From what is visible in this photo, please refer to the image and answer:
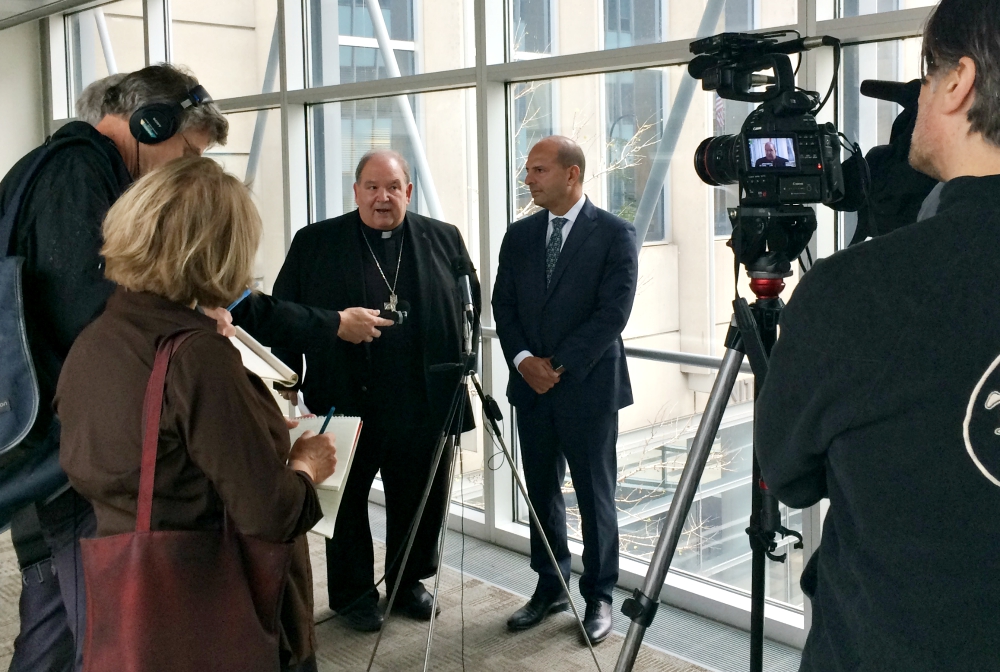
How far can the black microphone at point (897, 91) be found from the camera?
178 centimetres

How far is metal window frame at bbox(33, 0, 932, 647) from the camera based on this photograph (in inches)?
115

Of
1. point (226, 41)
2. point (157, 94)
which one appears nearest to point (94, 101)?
point (157, 94)

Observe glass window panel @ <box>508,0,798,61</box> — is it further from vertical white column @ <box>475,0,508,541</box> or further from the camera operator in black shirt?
the camera operator in black shirt

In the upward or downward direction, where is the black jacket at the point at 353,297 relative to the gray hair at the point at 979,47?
downward

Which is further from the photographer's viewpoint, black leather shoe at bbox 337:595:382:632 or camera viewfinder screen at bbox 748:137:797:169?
black leather shoe at bbox 337:595:382:632

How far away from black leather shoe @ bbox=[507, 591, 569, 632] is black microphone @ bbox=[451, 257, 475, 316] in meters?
1.21

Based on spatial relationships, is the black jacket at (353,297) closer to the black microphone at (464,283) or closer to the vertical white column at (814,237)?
the black microphone at (464,283)

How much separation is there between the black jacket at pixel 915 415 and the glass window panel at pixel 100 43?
613 cm

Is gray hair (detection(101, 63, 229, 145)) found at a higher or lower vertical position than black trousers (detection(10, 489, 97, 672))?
higher

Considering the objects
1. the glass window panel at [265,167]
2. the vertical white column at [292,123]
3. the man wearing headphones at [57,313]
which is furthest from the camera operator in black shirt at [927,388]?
the glass window panel at [265,167]

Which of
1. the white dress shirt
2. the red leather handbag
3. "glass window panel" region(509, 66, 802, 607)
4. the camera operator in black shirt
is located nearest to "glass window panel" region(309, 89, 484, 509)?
"glass window panel" region(509, 66, 802, 607)

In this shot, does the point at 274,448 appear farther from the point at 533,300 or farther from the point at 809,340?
the point at 533,300

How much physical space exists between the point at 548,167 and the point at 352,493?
1.35 metres

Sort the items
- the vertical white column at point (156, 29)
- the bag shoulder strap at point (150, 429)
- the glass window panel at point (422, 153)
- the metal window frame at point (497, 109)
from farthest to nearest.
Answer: the vertical white column at point (156, 29), the glass window panel at point (422, 153), the metal window frame at point (497, 109), the bag shoulder strap at point (150, 429)
